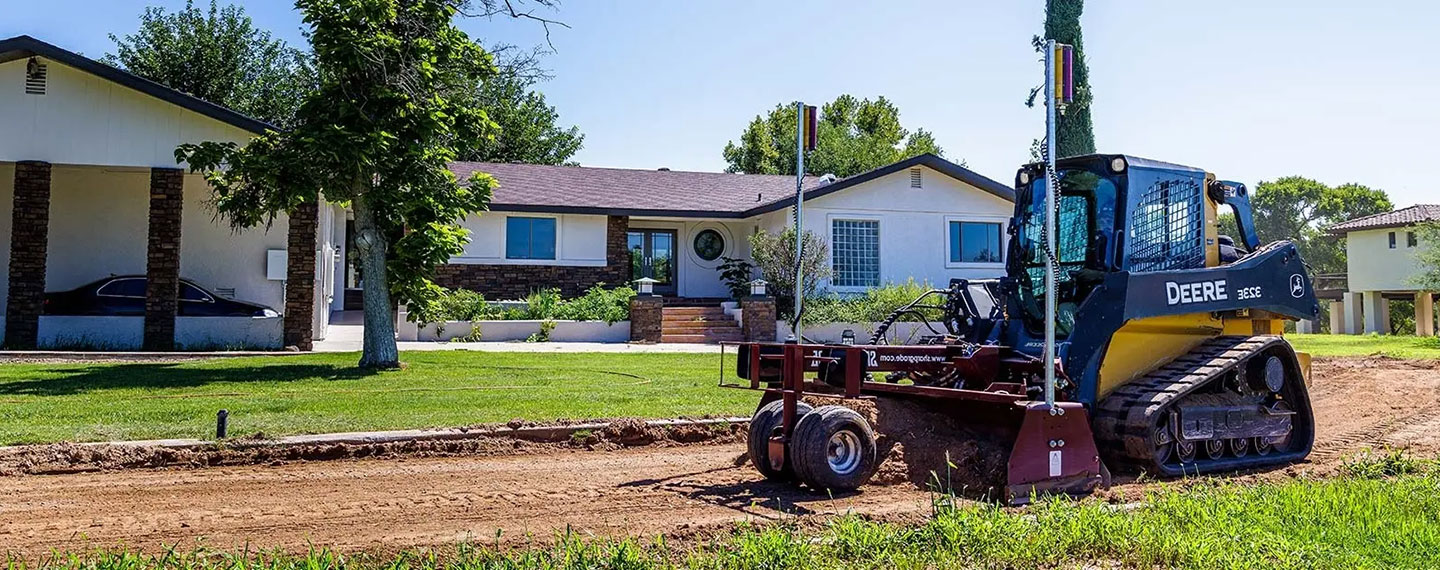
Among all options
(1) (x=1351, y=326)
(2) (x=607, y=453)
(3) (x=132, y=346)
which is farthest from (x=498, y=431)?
(1) (x=1351, y=326)

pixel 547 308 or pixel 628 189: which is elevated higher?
pixel 628 189

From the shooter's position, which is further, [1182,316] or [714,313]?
[714,313]

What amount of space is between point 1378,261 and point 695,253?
1100 inches

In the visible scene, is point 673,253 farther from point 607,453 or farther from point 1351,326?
point 1351,326

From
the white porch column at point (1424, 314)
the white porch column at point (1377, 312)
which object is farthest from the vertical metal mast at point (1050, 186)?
the white porch column at point (1377, 312)

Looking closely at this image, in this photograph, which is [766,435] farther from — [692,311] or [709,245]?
[709,245]

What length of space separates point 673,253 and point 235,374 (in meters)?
15.9

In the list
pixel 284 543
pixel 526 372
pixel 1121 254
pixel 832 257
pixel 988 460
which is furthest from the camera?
pixel 832 257

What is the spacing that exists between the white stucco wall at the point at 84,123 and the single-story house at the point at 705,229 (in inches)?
292

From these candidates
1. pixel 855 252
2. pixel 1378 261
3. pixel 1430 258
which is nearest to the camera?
pixel 855 252

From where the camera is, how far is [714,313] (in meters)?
24.3

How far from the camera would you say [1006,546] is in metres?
4.83

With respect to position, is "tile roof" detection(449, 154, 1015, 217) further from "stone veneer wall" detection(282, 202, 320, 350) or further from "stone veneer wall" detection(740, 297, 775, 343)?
"stone veneer wall" detection(282, 202, 320, 350)

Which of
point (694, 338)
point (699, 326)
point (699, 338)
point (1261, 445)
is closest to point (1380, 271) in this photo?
point (699, 326)
